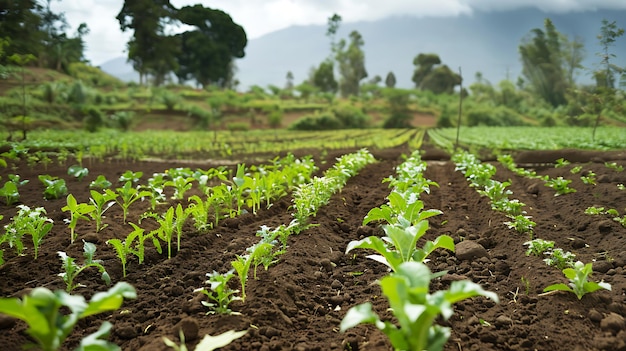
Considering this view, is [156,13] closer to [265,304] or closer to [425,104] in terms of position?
[265,304]

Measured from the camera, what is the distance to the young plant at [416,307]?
1354 mm

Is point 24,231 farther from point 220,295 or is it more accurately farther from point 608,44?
point 608,44

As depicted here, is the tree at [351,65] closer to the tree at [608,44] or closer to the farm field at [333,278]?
the tree at [608,44]

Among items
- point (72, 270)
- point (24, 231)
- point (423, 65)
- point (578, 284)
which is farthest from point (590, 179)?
point (423, 65)

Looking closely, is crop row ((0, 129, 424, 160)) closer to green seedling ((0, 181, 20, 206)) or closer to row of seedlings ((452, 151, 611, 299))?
green seedling ((0, 181, 20, 206))

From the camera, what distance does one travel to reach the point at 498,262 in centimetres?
309

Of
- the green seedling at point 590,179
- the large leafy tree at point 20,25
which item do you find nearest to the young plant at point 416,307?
the green seedling at point 590,179

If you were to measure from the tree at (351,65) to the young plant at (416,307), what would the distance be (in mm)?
23412

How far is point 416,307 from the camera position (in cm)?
132

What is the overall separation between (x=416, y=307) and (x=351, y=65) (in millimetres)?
24375

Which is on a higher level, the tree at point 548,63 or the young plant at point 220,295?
the tree at point 548,63

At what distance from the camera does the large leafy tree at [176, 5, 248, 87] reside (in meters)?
13.7

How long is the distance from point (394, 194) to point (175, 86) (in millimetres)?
14546

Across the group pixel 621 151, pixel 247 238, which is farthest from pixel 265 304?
pixel 621 151
